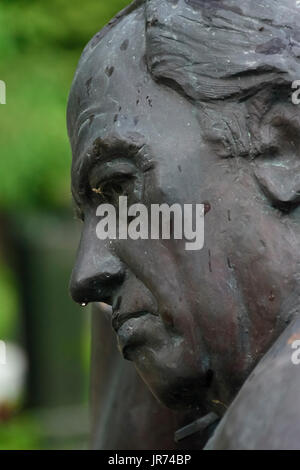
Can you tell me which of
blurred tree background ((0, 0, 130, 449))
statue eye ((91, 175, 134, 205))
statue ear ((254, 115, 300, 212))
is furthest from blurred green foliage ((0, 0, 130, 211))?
statue ear ((254, 115, 300, 212))

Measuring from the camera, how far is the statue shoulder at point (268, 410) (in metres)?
1.57

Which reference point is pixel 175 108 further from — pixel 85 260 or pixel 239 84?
pixel 85 260

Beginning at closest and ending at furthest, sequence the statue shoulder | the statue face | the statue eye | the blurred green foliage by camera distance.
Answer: the statue shoulder → the statue face → the statue eye → the blurred green foliage

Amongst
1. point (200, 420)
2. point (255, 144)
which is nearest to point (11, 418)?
point (200, 420)

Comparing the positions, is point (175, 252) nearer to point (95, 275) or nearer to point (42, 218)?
point (95, 275)

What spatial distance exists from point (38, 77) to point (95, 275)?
3.59 meters

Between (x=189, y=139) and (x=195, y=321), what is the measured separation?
32cm

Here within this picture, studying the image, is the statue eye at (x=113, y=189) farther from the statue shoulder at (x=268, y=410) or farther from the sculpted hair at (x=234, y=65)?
the statue shoulder at (x=268, y=410)

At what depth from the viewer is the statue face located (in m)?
1.88

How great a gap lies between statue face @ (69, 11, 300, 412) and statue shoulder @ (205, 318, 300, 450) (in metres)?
0.16

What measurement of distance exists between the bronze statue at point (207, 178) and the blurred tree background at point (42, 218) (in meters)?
3.39

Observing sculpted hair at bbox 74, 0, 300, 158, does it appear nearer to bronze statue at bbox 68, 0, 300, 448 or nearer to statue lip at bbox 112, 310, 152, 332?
bronze statue at bbox 68, 0, 300, 448

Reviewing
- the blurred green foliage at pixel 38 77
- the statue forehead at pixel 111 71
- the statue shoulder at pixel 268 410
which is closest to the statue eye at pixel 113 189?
the statue forehead at pixel 111 71

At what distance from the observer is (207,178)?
1.91 metres
